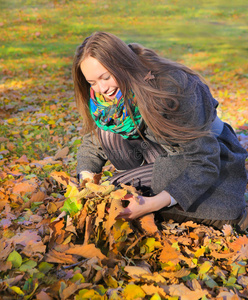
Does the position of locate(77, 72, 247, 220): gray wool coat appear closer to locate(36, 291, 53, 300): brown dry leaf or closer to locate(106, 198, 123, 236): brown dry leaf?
locate(106, 198, 123, 236): brown dry leaf

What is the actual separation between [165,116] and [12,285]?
1149 mm

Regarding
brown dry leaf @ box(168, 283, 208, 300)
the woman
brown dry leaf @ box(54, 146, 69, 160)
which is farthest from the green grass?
brown dry leaf @ box(168, 283, 208, 300)

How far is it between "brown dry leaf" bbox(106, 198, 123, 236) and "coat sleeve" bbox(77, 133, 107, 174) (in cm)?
63

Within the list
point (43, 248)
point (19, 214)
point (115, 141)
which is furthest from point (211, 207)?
point (19, 214)

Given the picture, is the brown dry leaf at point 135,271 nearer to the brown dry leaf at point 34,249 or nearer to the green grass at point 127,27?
the brown dry leaf at point 34,249

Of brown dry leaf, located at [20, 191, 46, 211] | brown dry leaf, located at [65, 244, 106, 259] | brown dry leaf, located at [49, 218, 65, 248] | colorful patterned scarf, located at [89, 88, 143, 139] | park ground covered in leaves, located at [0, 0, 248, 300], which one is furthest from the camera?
brown dry leaf, located at [20, 191, 46, 211]

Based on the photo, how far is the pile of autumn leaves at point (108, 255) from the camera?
142 cm

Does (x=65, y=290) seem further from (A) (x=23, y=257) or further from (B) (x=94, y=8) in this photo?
(B) (x=94, y=8)

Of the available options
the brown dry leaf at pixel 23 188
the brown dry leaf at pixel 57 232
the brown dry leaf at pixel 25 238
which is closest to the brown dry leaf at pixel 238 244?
the brown dry leaf at pixel 57 232

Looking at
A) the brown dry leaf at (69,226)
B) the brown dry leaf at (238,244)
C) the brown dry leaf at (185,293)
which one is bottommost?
the brown dry leaf at (238,244)

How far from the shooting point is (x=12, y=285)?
143 cm

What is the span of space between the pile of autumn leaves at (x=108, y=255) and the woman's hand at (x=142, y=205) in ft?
0.16

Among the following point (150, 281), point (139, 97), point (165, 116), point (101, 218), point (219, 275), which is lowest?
point (219, 275)

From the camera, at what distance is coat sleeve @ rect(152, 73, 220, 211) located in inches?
72.5
